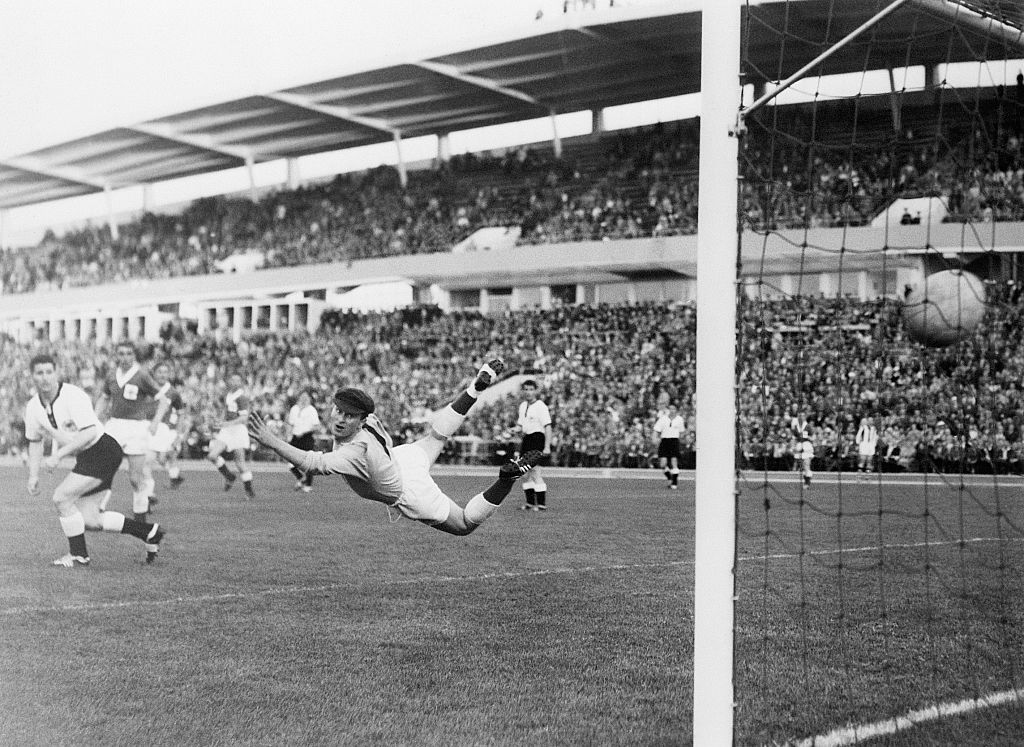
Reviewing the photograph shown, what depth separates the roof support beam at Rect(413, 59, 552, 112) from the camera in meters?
25.5

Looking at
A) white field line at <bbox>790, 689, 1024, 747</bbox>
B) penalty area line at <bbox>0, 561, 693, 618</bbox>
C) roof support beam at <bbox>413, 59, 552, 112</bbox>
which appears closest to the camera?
white field line at <bbox>790, 689, 1024, 747</bbox>

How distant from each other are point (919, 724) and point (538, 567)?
4360 mm

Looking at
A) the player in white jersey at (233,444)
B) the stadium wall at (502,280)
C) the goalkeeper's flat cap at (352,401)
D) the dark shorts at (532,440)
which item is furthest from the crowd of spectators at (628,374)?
the goalkeeper's flat cap at (352,401)

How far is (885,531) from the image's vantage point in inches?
443

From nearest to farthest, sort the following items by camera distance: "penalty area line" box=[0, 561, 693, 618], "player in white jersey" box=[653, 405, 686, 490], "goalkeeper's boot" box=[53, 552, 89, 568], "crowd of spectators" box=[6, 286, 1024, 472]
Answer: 1. "penalty area line" box=[0, 561, 693, 618]
2. "goalkeeper's boot" box=[53, 552, 89, 568]
3. "player in white jersey" box=[653, 405, 686, 490]
4. "crowd of spectators" box=[6, 286, 1024, 472]

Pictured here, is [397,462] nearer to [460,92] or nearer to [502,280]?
[460,92]

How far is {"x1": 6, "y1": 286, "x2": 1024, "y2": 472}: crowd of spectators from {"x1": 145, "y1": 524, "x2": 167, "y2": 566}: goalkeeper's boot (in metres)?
8.57

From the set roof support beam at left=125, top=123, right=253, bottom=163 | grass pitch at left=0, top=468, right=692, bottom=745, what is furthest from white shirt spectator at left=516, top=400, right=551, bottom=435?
roof support beam at left=125, top=123, right=253, bottom=163

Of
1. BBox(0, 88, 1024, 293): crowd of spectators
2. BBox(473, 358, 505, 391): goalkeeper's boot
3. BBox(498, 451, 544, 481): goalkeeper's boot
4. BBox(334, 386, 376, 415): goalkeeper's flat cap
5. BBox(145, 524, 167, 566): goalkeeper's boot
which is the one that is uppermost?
BBox(0, 88, 1024, 293): crowd of spectators

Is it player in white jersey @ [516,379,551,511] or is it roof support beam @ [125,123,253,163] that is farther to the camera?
roof support beam @ [125,123,253,163]

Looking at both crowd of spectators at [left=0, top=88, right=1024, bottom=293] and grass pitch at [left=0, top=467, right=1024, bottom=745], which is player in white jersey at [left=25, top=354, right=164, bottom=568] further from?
crowd of spectators at [left=0, top=88, right=1024, bottom=293]

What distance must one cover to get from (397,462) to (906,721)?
113 inches

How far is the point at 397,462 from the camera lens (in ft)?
20.6

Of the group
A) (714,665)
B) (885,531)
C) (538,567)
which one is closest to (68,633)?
(538,567)
